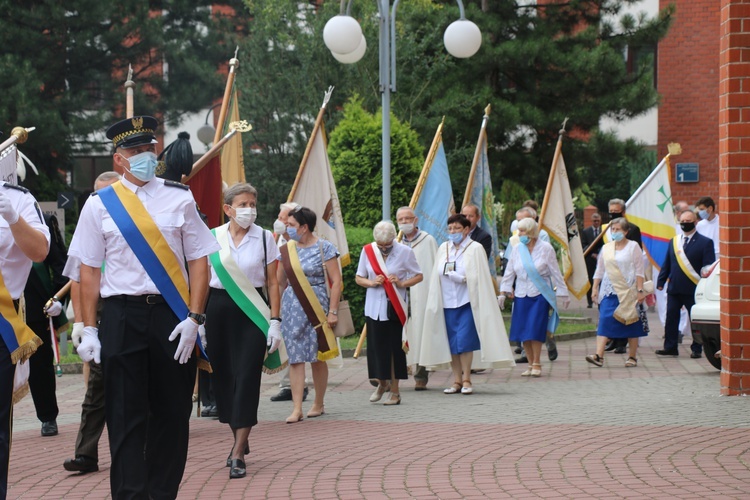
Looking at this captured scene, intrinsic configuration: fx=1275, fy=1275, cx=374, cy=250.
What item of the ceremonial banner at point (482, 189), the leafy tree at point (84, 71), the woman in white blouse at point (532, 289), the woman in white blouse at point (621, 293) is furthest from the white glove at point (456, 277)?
the leafy tree at point (84, 71)

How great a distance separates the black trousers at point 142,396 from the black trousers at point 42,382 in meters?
3.85

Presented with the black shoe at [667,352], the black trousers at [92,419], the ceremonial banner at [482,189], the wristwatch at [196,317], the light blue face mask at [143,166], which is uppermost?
the ceremonial banner at [482,189]

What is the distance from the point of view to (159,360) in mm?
5953

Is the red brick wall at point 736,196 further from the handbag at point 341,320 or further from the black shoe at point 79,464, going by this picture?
the black shoe at point 79,464

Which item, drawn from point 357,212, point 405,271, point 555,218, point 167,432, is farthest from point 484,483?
point 357,212

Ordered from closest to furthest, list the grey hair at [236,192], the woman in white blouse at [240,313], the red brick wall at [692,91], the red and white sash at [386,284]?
the woman in white blouse at [240,313]
the grey hair at [236,192]
the red and white sash at [386,284]
the red brick wall at [692,91]

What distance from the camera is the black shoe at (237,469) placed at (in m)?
7.84

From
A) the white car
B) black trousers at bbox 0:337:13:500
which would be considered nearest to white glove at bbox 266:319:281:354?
black trousers at bbox 0:337:13:500

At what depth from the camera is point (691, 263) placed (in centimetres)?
1614

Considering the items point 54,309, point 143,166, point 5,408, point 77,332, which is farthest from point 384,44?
point 5,408

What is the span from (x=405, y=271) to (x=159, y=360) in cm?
610

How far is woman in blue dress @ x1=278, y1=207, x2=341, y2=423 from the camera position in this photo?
424 inches

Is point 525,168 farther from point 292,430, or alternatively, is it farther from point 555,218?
point 292,430

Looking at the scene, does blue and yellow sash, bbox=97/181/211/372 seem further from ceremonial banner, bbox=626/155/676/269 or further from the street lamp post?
ceremonial banner, bbox=626/155/676/269
